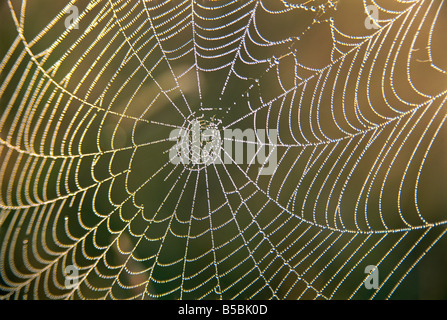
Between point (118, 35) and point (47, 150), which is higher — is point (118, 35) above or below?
above

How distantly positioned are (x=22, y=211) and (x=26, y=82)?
293 millimetres

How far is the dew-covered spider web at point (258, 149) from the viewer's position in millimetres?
1118

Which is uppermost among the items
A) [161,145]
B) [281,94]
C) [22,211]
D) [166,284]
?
[281,94]

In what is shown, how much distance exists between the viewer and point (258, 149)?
131 cm

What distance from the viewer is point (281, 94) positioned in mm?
1300

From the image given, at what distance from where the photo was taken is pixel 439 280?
4.47ft

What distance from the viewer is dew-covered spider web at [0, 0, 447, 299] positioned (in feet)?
3.67

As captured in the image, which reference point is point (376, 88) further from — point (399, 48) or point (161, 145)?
point (161, 145)
